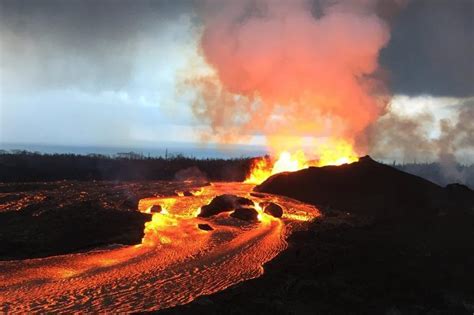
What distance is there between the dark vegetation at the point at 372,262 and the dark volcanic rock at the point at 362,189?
0.25 meters

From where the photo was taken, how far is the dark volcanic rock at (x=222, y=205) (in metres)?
54.3

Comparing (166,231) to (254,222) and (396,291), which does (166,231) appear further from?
(396,291)

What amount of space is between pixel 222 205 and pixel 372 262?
949 inches

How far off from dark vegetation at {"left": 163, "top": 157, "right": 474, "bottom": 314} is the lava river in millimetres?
2003

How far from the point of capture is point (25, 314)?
73.9 ft

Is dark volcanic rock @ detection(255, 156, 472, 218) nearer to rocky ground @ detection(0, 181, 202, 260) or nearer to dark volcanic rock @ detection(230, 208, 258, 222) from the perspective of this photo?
dark volcanic rock @ detection(230, 208, 258, 222)

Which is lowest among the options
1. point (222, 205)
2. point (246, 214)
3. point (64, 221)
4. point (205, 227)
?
point (64, 221)

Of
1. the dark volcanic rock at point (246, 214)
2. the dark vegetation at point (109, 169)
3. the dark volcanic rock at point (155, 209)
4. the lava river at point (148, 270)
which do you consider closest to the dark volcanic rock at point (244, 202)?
the dark volcanic rock at point (246, 214)

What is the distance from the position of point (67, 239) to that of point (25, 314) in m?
16.5

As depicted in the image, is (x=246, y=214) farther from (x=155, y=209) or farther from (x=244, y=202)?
(x=155, y=209)

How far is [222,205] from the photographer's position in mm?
55969

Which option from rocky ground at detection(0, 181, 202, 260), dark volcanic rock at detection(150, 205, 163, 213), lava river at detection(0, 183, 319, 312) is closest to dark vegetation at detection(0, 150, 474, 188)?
rocky ground at detection(0, 181, 202, 260)

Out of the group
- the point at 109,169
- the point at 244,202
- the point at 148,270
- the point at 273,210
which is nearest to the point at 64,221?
the point at 148,270

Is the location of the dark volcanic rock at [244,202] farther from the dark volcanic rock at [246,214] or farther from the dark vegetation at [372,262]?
the dark vegetation at [372,262]
